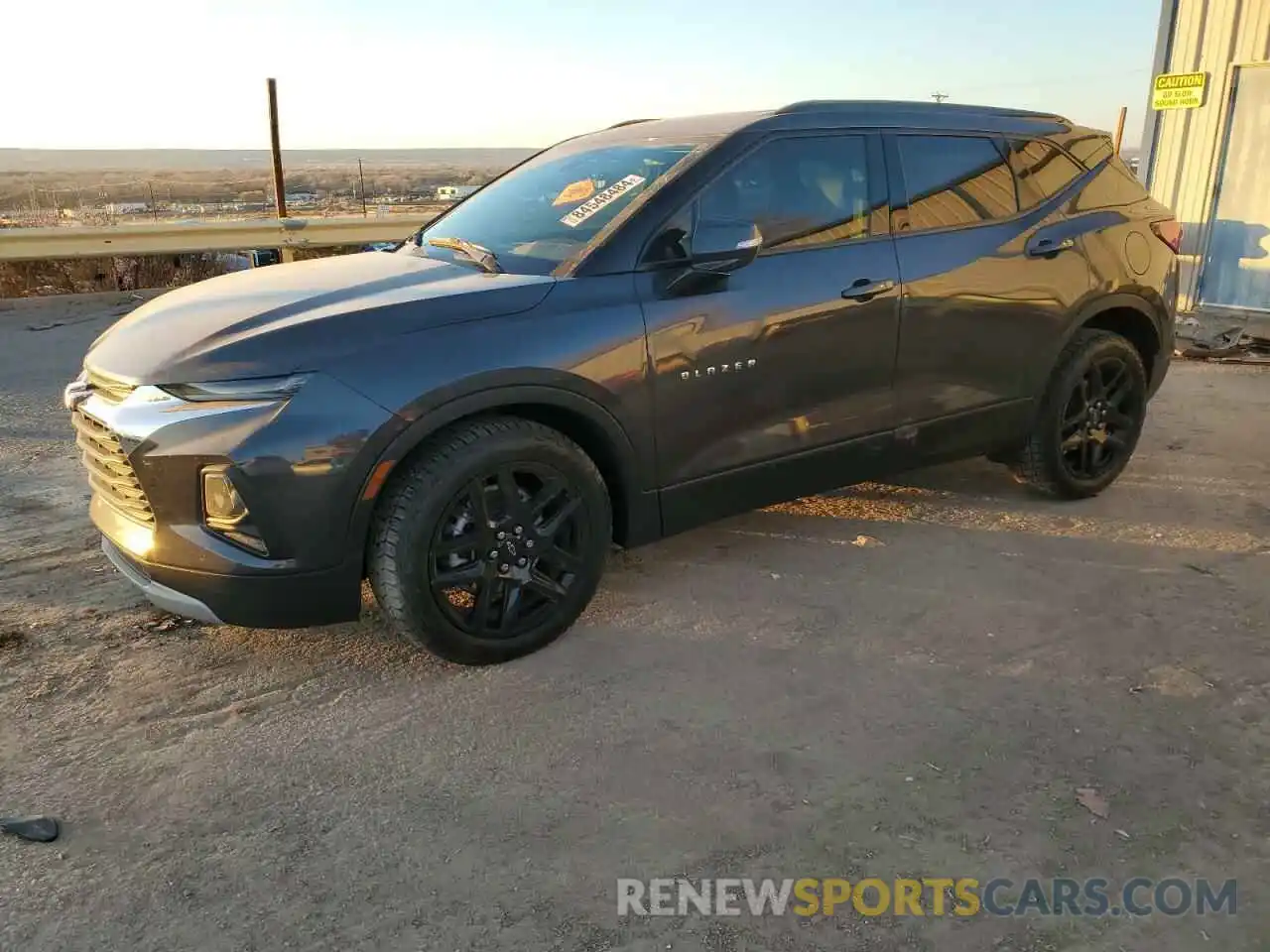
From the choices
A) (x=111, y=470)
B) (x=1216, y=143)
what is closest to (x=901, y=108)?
(x=111, y=470)

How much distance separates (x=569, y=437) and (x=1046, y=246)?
2.52m

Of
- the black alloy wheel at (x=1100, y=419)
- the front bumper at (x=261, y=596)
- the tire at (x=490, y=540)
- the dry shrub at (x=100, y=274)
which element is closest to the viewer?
the front bumper at (x=261, y=596)

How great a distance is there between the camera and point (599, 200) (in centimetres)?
365

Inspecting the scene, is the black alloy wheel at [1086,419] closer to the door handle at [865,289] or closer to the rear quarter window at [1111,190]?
the rear quarter window at [1111,190]

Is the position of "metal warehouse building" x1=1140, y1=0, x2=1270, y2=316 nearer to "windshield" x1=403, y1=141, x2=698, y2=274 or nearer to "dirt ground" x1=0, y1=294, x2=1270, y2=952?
"dirt ground" x1=0, y1=294, x2=1270, y2=952

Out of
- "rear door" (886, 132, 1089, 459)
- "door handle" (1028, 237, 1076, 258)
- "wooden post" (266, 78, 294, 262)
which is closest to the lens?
"rear door" (886, 132, 1089, 459)

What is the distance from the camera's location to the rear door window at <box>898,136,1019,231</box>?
13.4 ft

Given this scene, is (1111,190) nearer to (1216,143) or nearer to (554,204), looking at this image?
(554,204)

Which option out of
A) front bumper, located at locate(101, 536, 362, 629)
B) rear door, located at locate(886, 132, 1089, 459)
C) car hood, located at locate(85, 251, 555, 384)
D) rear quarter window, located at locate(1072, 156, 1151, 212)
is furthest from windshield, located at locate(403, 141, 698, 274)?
rear quarter window, located at locate(1072, 156, 1151, 212)

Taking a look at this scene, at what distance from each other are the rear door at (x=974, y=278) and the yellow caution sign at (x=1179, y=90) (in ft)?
16.6

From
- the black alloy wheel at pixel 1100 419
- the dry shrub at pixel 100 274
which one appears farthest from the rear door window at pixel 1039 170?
the dry shrub at pixel 100 274

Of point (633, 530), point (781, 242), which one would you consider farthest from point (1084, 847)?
point (781, 242)

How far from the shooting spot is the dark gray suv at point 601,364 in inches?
113

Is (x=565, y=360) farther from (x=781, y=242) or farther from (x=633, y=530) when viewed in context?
(x=781, y=242)
